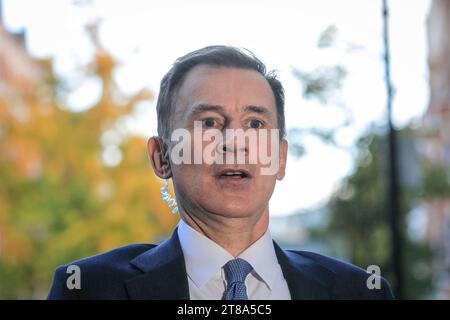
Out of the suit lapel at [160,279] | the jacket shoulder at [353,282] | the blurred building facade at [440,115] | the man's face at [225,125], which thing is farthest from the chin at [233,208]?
the blurred building facade at [440,115]

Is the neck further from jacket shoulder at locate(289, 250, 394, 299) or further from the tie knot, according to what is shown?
jacket shoulder at locate(289, 250, 394, 299)

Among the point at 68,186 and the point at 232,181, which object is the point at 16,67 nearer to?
the point at 68,186

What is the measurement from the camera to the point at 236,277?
1.45 m

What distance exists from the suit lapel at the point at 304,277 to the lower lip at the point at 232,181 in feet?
0.65

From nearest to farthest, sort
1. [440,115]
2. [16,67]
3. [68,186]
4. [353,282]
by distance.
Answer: [353,282], [68,186], [16,67], [440,115]

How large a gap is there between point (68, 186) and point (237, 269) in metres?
11.1

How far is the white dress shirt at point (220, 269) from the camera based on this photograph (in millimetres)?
1465

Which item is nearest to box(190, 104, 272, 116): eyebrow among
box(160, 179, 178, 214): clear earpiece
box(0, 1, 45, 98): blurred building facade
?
box(160, 179, 178, 214): clear earpiece

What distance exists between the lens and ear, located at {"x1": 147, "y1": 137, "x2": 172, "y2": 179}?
1567 mm

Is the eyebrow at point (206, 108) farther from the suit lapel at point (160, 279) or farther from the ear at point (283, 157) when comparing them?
the suit lapel at point (160, 279)

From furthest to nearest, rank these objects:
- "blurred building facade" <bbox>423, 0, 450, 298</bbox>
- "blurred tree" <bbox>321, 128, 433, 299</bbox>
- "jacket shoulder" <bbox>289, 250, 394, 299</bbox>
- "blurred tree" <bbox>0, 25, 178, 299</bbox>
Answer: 1. "blurred building facade" <bbox>423, 0, 450, 298</bbox>
2. "blurred tree" <bbox>321, 128, 433, 299</bbox>
3. "blurred tree" <bbox>0, 25, 178, 299</bbox>
4. "jacket shoulder" <bbox>289, 250, 394, 299</bbox>

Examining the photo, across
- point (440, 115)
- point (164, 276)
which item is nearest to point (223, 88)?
point (164, 276)

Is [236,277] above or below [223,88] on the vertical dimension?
below

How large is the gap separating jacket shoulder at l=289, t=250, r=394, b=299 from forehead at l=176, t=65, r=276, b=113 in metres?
0.35
